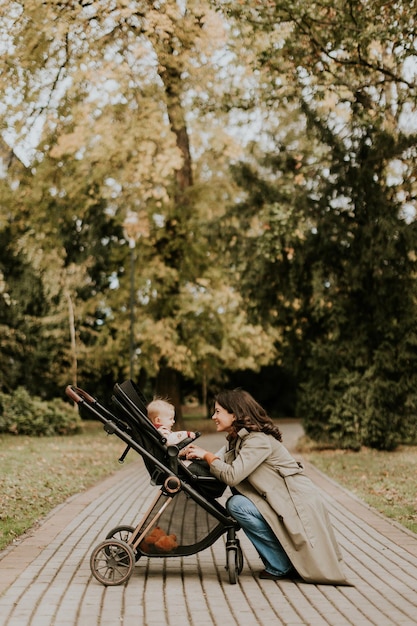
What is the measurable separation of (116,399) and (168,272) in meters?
22.1

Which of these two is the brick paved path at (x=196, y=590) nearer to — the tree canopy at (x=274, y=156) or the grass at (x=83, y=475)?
the grass at (x=83, y=475)

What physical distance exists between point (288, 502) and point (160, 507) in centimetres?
92

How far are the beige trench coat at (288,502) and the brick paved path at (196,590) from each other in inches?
7.1

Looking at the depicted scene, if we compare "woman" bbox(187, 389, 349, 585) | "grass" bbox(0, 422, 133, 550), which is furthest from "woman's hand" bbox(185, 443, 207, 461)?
"grass" bbox(0, 422, 133, 550)

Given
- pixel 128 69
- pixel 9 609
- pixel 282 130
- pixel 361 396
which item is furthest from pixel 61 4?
pixel 9 609

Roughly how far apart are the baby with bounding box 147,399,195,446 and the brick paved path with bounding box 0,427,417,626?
1036 mm

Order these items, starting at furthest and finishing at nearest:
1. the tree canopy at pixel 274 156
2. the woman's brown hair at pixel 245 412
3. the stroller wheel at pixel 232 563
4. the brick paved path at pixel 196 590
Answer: the tree canopy at pixel 274 156 < the woman's brown hair at pixel 245 412 < the stroller wheel at pixel 232 563 < the brick paved path at pixel 196 590

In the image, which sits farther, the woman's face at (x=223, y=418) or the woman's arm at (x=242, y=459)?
the woman's face at (x=223, y=418)

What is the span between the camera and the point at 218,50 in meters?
21.6

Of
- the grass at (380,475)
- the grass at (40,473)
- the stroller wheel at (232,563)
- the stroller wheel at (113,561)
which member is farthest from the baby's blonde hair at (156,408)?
the grass at (380,475)

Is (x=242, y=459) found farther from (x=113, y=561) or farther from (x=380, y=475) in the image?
(x=380, y=475)

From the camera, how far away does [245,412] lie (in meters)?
6.73

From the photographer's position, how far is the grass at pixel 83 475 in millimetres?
10323

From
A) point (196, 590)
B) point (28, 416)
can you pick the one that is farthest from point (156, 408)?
point (28, 416)
